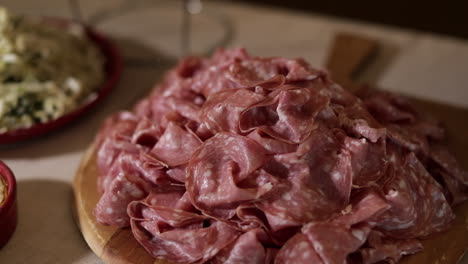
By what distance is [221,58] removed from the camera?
131 centimetres

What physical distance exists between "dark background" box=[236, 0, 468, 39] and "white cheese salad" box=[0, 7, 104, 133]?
1.58m

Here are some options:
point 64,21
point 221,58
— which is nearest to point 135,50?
point 64,21

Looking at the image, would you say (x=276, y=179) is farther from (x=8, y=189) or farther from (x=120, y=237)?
(x=8, y=189)

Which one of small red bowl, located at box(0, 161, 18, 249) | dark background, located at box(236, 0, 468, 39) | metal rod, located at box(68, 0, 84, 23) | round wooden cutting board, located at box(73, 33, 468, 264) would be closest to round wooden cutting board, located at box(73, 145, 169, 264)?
round wooden cutting board, located at box(73, 33, 468, 264)

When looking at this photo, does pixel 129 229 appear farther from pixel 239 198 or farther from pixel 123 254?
pixel 239 198

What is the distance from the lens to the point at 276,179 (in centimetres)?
95

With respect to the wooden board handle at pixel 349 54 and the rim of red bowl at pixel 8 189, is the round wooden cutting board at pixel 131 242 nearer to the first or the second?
the rim of red bowl at pixel 8 189

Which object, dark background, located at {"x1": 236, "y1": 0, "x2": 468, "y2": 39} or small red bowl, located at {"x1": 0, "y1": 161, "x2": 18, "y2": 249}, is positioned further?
dark background, located at {"x1": 236, "y1": 0, "x2": 468, "y2": 39}

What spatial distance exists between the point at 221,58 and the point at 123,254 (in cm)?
56

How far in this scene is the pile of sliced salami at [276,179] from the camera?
3.05 feet

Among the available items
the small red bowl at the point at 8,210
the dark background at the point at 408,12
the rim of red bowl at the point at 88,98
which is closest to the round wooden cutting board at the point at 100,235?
the small red bowl at the point at 8,210

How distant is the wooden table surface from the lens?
114 centimetres

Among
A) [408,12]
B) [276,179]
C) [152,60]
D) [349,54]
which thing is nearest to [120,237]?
[276,179]

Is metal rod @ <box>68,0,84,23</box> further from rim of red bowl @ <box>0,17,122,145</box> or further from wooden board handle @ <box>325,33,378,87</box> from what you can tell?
wooden board handle @ <box>325,33,378,87</box>
